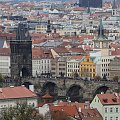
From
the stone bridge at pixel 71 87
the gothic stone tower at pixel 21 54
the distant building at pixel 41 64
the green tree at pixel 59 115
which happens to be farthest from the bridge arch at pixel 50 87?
the green tree at pixel 59 115

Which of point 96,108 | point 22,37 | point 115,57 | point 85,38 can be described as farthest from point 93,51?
point 96,108

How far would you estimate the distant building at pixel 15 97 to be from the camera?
56.9 metres

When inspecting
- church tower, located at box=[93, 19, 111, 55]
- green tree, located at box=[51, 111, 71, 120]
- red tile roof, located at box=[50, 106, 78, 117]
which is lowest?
church tower, located at box=[93, 19, 111, 55]

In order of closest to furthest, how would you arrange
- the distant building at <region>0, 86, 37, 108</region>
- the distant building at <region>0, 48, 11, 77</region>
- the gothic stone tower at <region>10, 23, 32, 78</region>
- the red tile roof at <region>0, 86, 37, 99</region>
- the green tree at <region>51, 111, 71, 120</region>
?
the green tree at <region>51, 111, 71, 120</region>
the distant building at <region>0, 86, 37, 108</region>
the red tile roof at <region>0, 86, 37, 99</region>
the gothic stone tower at <region>10, 23, 32, 78</region>
the distant building at <region>0, 48, 11, 77</region>

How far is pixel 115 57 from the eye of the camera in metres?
102

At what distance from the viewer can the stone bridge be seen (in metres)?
85.6

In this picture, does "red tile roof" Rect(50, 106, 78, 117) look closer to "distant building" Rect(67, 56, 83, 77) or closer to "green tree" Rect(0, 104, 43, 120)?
"green tree" Rect(0, 104, 43, 120)

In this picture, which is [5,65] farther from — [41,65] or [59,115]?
[59,115]

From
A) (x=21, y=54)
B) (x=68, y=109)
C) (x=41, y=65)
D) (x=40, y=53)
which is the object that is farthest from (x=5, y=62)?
(x=68, y=109)

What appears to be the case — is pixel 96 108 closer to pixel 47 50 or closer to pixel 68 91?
pixel 68 91

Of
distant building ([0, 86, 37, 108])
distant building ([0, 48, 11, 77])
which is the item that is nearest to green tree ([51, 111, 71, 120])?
distant building ([0, 86, 37, 108])

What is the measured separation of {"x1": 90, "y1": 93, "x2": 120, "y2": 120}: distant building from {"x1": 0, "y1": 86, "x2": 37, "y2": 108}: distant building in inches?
135

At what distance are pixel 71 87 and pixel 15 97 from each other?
3283cm

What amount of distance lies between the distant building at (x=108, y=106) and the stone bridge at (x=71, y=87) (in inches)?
1050
